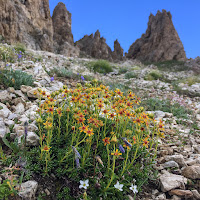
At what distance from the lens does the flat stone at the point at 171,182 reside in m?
2.10

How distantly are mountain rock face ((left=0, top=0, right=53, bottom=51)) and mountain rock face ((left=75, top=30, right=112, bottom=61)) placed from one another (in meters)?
23.6

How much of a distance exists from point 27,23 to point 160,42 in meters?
35.7

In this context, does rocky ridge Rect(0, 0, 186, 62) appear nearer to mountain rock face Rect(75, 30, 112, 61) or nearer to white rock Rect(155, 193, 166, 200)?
mountain rock face Rect(75, 30, 112, 61)

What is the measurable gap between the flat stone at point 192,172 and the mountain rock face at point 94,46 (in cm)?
4594

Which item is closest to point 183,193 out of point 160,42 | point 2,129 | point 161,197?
point 161,197

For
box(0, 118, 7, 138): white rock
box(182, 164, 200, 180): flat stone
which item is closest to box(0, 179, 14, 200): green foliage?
box(0, 118, 7, 138): white rock

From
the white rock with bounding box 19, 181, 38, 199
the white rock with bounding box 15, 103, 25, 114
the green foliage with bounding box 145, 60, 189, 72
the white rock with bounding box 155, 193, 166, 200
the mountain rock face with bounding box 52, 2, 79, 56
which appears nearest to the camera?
the white rock with bounding box 19, 181, 38, 199

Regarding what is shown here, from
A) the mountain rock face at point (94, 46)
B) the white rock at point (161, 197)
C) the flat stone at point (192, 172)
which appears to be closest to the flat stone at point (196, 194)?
the flat stone at point (192, 172)

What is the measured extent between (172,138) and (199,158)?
862 mm

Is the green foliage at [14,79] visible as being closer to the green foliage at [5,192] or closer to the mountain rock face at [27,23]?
the green foliage at [5,192]

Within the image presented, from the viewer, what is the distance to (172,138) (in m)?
3.53

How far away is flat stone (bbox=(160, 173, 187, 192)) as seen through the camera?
210cm

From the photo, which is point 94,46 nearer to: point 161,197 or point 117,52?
point 117,52

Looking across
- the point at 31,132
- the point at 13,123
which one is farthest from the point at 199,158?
the point at 13,123
